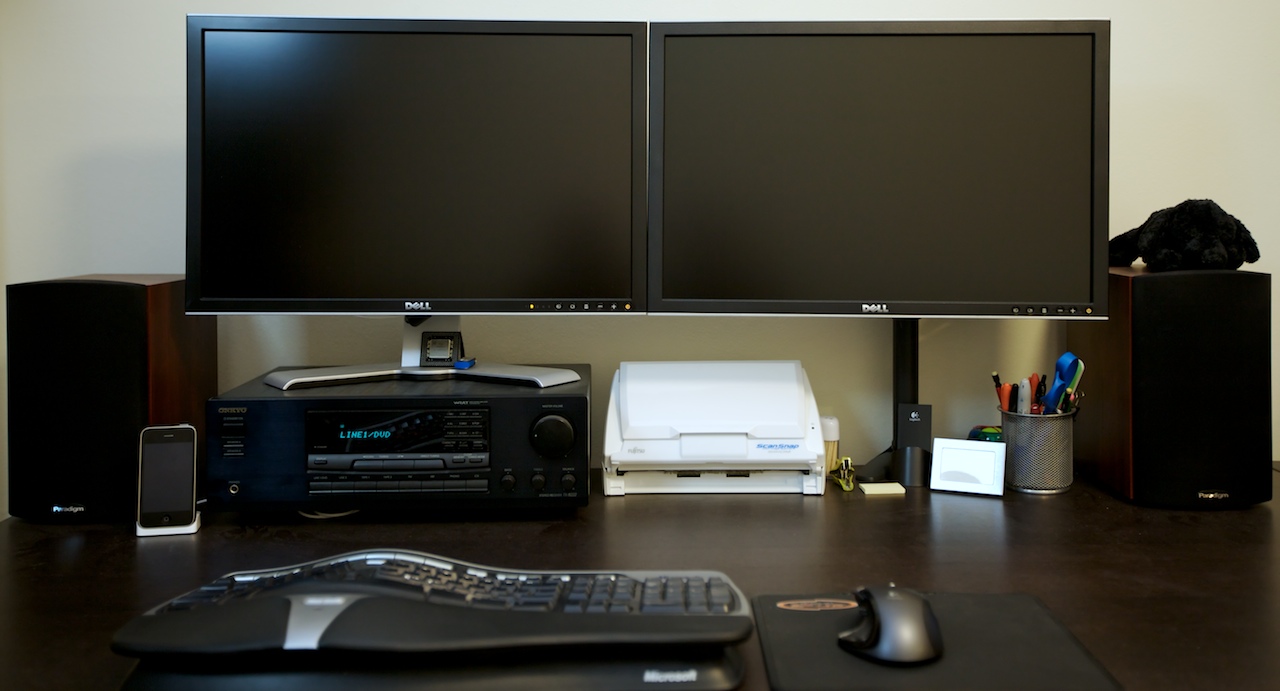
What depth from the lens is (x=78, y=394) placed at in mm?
1040

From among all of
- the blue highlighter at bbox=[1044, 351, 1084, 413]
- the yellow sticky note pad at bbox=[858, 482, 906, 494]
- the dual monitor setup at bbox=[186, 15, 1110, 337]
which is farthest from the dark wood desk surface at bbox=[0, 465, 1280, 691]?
the dual monitor setup at bbox=[186, 15, 1110, 337]

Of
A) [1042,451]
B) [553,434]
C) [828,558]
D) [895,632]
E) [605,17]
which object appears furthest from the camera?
[605,17]

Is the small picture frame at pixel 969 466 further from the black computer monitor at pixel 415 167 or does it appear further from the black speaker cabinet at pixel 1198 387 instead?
the black computer monitor at pixel 415 167

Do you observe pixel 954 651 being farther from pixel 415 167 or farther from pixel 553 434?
pixel 415 167

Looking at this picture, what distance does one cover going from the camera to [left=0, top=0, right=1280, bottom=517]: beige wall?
4.31ft

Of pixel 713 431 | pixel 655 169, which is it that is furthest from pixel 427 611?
pixel 655 169

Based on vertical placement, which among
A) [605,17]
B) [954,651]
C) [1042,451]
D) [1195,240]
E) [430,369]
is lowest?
[954,651]

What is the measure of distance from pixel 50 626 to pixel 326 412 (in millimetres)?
355

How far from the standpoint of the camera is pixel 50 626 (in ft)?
2.53

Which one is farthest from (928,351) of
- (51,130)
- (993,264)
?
(51,130)

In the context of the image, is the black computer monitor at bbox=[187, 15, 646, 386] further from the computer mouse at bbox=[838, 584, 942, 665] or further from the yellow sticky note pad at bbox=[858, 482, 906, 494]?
the computer mouse at bbox=[838, 584, 942, 665]

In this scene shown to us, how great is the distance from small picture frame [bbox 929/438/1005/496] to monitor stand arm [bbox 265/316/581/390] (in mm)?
507

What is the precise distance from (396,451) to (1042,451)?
83 cm

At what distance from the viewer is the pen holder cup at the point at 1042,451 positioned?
3.82ft
